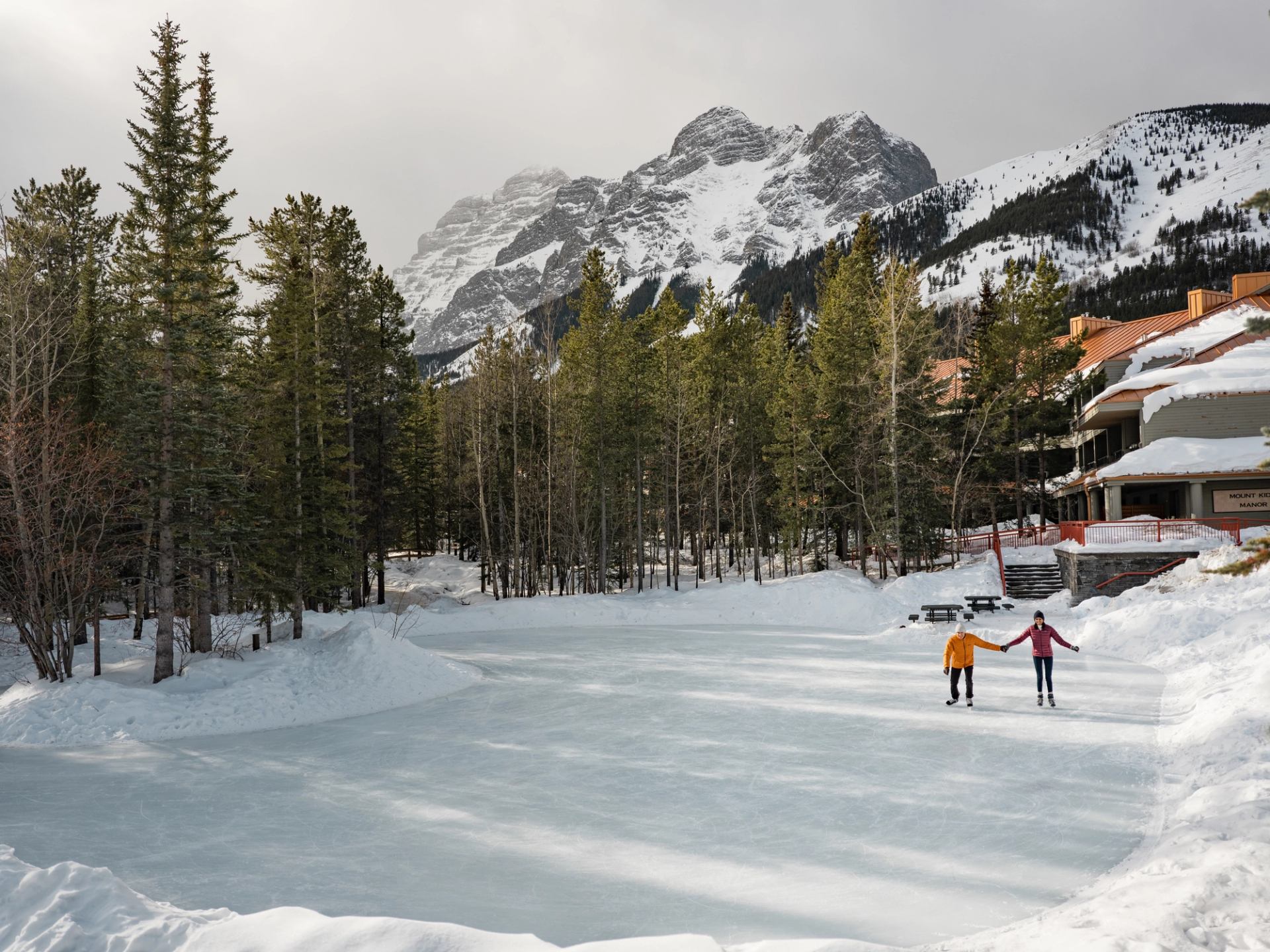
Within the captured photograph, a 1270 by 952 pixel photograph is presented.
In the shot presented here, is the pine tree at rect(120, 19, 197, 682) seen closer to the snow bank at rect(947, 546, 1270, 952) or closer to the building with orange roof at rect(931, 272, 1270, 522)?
the snow bank at rect(947, 546, 1270, 952)

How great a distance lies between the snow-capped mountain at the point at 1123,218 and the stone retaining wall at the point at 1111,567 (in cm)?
8950

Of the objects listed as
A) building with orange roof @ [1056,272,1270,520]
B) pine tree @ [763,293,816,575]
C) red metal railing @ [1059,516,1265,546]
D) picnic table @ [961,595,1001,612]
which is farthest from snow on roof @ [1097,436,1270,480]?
pine tree @ [763,293,816,575]

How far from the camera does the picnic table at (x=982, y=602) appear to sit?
73.7ft

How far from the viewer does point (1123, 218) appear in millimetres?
155250

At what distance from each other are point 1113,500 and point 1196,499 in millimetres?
2685

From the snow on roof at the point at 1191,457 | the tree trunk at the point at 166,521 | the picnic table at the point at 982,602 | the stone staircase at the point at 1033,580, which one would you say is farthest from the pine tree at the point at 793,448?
the tree trunk at the point at 166,521

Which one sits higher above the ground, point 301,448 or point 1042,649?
point 301,448

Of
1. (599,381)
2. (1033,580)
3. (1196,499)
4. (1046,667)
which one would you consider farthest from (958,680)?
(1196,499)

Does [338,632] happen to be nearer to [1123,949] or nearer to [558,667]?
[558,667]

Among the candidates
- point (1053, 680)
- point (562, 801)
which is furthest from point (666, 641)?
point (562, 801)

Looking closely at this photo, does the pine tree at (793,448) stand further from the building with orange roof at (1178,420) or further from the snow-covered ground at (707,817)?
the snow-covered ground at (707,817)

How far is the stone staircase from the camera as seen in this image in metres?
26.1

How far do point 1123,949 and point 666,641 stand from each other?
18.3m

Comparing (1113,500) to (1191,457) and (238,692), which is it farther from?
(238,692)
